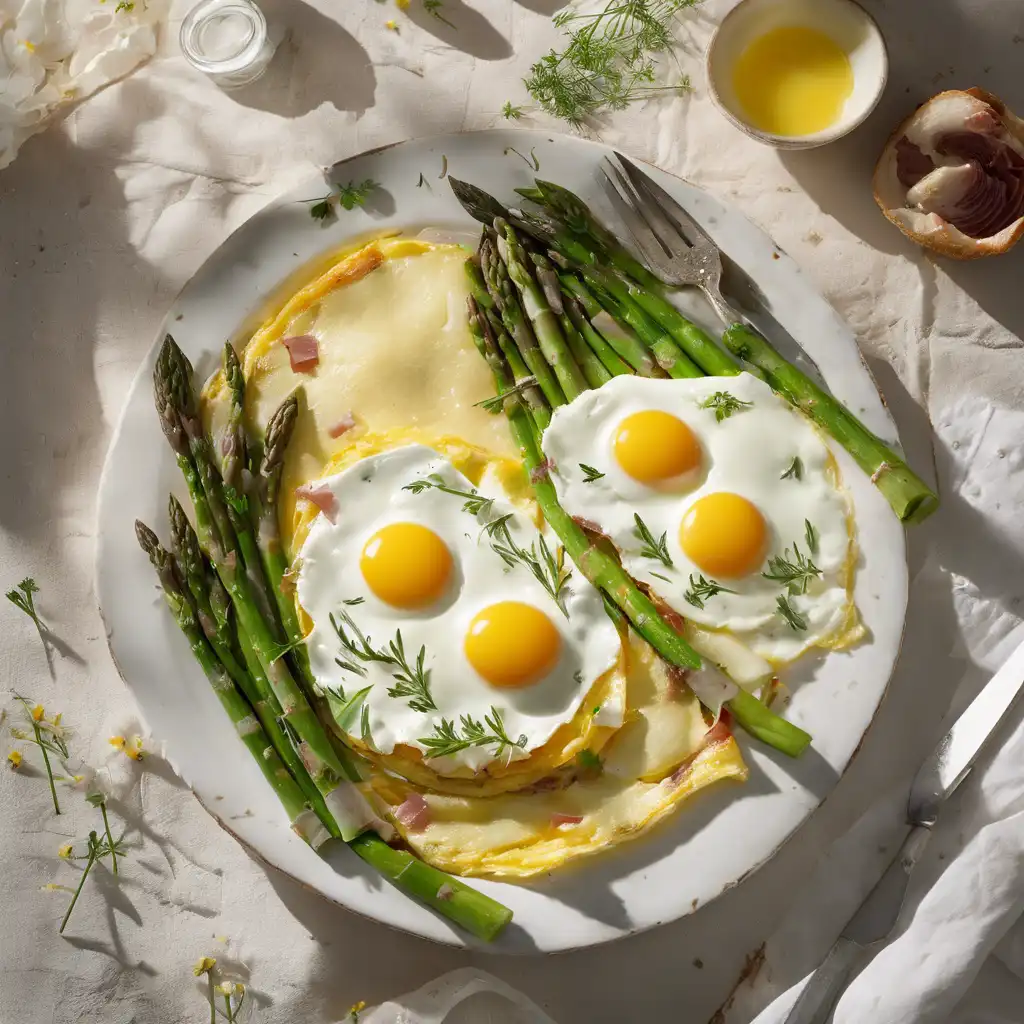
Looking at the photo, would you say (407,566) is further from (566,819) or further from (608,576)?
(566,819)

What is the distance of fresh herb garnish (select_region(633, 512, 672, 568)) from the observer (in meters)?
3.52

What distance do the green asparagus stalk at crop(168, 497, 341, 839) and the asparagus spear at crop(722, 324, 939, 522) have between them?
2.22 meters

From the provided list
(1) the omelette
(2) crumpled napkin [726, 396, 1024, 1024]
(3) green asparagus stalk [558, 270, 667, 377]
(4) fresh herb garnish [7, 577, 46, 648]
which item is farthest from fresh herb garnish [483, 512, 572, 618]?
(4) fresh herb garnish [7, 577, 46, 648]

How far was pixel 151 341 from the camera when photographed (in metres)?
4.26

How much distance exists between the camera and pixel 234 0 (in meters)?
4.23

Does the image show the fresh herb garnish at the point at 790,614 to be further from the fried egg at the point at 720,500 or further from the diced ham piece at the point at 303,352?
the diced ham piece at the point at 303,352

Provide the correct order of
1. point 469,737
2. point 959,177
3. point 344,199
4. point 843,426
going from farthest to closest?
1. point 344,199
2. point 959,177
3. point 843,426
4. point 469,737

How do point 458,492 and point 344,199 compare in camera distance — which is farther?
point 344,199

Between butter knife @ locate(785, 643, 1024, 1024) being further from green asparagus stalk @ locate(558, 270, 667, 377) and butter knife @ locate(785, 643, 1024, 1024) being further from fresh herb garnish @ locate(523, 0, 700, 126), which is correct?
fresh herb garnish @ locate(523, 0, 700, 126)

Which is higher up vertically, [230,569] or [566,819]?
[230,569]

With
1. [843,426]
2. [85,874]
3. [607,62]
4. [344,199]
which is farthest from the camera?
[607,62]

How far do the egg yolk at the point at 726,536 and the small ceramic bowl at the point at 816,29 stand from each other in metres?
1.54

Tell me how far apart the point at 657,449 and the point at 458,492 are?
0.75 m

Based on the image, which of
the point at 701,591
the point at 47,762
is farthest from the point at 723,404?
the point at 47,762
